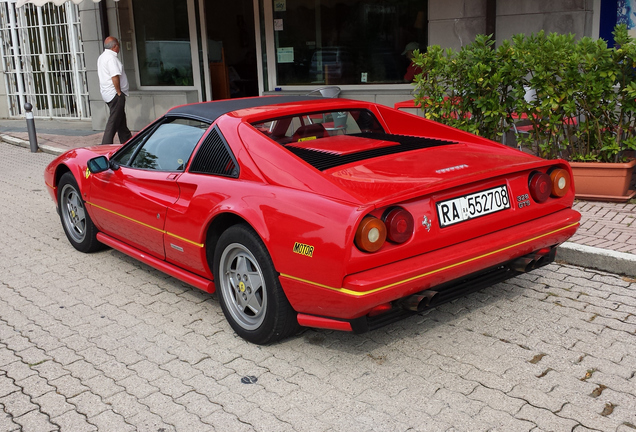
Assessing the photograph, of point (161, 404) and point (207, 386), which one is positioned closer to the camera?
point (161, 404)

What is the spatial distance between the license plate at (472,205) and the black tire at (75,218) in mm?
3434

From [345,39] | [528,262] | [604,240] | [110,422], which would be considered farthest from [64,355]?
[345,39]

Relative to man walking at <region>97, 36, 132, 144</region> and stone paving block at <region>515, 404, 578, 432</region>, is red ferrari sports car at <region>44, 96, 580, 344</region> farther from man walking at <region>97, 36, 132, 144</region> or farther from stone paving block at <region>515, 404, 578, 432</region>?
man walking at <region>97, 36, 132, 144</region>

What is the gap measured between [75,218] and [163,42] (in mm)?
8732

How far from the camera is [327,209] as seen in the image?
3.19 m

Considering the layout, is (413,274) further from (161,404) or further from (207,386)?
(161,404)

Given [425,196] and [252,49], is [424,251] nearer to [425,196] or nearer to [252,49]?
[425,196]

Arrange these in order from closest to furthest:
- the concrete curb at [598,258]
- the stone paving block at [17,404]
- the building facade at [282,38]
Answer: the stone paving block at [17,404] → the concrete curb at [598,258] → the building facade at [282,38]

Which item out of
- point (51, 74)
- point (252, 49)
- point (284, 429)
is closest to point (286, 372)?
point (284, 429)

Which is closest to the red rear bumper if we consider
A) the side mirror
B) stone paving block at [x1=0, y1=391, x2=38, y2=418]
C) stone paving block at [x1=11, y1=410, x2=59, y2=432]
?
stone paving block at [x1=11, y1=410, x2=59, y2=432]

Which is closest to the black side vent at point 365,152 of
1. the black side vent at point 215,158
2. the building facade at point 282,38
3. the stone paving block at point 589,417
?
the black side vent at point 215,158

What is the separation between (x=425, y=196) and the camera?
10.9 ft

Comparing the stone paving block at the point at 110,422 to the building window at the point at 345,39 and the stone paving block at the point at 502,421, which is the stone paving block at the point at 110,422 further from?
the building window at the point at 345,39

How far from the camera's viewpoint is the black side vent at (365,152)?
371 centimetres
